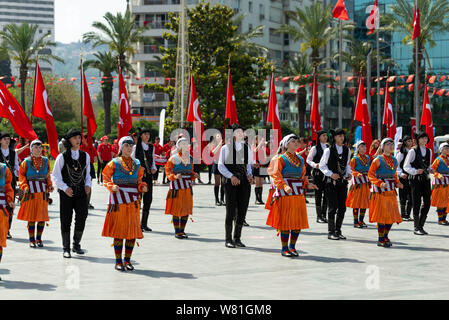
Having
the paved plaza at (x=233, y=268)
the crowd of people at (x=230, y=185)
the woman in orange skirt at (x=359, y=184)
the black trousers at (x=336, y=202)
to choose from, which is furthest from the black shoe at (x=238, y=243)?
the woman in orange skirt at (x=359, y=184)

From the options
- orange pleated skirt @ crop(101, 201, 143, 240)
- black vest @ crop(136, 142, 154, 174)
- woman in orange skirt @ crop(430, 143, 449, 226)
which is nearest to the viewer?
orange pleated skirt @ crop(101, 201, 143, 240)

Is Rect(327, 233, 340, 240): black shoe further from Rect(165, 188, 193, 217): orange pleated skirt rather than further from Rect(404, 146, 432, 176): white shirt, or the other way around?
Rect(165, 188, 193, 217): orange pleated skirt

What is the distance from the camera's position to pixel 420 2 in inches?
1770

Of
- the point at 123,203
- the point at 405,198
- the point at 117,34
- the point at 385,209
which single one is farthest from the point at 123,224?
the point at 117,34

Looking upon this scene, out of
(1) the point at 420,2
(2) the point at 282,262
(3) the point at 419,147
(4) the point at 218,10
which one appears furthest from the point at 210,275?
(1) the point at 420,2

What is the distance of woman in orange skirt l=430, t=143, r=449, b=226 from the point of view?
14766 mm

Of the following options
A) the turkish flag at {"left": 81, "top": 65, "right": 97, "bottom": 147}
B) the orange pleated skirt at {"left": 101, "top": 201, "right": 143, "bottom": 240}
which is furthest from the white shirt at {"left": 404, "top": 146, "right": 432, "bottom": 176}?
the turkish flag at {"left": 81, "top": 65, "right": 97, "bottom": 147}

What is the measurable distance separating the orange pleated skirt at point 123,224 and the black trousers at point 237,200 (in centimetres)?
246

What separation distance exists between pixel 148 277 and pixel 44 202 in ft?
12.3

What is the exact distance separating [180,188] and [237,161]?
1.97 metres

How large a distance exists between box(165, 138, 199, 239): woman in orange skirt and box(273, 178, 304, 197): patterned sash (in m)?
2.68

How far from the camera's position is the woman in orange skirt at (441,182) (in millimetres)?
14766
